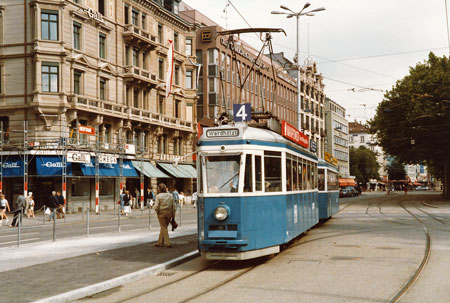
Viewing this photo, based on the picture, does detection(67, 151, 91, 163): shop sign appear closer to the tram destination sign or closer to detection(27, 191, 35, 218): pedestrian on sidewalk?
detection(27, 191, 35, 218): pedestrian on sidewalk

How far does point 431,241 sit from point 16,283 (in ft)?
37.0

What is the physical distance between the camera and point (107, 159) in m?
37.0

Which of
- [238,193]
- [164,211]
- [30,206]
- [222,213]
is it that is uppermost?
[238,193]

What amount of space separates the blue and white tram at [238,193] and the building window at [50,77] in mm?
26514

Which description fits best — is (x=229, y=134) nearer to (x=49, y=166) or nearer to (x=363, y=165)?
(x=49, y=166)

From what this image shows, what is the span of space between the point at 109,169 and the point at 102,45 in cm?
933

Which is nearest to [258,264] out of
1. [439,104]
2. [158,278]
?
[158,278]

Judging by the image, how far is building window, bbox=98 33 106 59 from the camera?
39188 mm

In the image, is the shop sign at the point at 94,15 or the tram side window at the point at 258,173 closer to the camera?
the tram side window at the point at 258,173

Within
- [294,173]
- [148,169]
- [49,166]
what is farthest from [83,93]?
[294,173]

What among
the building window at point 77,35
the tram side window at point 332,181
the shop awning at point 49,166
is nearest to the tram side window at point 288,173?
the tram side window at point 332,181

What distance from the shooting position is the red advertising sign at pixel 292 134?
1256 centimetres

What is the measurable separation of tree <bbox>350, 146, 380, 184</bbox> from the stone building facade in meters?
69.1

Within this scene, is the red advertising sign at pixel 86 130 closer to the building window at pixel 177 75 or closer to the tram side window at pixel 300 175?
the building window at pixel 177 75
